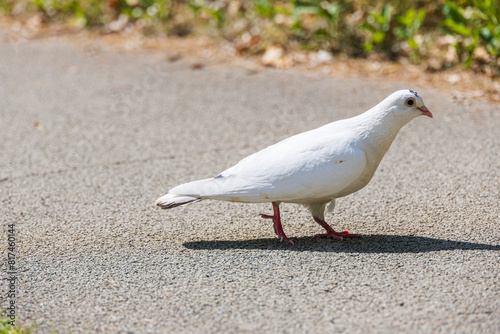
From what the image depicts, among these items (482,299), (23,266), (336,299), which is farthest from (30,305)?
(482,299)

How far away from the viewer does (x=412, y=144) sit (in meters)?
5.12

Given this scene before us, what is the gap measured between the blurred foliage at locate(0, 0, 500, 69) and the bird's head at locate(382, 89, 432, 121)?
2.67 metres

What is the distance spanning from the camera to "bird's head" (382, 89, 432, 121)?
360 cm

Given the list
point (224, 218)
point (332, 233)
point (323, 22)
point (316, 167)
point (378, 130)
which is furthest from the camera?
point (323, 22)

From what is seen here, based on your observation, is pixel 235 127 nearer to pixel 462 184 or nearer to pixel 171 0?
pixel 462 184

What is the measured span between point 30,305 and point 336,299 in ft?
4.93

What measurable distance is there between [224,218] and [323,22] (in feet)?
12.9

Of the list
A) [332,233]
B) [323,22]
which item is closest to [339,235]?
[332,233]

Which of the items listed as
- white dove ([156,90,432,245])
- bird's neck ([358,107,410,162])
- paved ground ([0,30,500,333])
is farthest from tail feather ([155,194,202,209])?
bird's neck ([358,107,410,162])

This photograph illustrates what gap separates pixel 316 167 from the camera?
3.47m

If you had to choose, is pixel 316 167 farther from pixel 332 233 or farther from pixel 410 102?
pixel 410 102

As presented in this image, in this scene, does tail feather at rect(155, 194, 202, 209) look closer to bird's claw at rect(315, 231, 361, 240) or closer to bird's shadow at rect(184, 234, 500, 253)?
bird's shadow at rect(184, 234, 500, 253)

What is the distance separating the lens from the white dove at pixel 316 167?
3.46 metres

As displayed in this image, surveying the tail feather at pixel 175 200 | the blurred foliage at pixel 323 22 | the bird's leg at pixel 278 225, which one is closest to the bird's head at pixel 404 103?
the bird's leg at pixel 278 225
